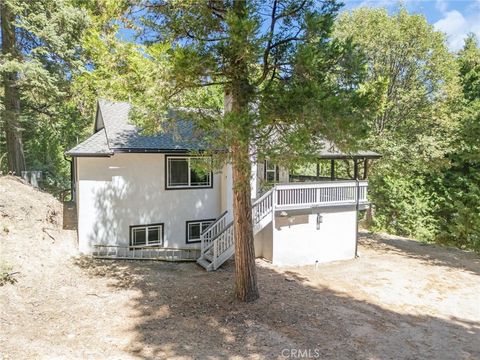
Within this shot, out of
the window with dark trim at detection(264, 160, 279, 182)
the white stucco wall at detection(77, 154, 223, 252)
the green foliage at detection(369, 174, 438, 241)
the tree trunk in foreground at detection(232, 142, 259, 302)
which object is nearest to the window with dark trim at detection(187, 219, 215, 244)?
the white stucco wall at detection(77, 154, 223, 252)

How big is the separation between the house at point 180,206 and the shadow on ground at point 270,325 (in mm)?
2008

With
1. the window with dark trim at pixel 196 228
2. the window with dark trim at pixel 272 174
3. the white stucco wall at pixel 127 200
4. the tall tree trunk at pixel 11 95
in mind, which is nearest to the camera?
the white stucco wall at pixel 127 200

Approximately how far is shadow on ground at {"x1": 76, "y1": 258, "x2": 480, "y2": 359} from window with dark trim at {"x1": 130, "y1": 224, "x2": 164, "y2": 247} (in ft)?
7.29

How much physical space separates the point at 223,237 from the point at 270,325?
4928 mm

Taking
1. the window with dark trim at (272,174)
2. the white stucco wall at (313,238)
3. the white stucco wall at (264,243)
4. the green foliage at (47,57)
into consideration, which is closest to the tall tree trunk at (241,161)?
the white stucco wall at (264,243)

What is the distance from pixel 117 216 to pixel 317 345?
9.04 metres

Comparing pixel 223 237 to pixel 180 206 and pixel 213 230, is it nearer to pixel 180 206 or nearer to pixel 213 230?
pixel 213 230

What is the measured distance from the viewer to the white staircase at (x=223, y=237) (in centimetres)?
1274

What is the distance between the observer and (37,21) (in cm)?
1603

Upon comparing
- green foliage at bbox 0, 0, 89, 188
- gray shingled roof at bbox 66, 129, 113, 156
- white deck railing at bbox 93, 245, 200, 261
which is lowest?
white deck railing at bbox 93, 245, 200, 261

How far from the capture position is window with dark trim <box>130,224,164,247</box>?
1379cm

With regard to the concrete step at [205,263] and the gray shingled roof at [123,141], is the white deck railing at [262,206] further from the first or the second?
the gray shingled roof at [123,141]

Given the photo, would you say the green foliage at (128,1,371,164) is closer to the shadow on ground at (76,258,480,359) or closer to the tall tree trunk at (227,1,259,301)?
→ the tall tree trunk at (227,1,259,301)

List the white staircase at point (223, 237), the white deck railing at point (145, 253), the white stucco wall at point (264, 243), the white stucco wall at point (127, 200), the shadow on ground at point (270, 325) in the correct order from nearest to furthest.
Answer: the shadow on ground at point (270, 325)
the white staircase at point (223, 237)
the white stucco wall at point (127, 200)
the white deck railing at point (145, 253)
the white stucco wall at point (264, 243)
